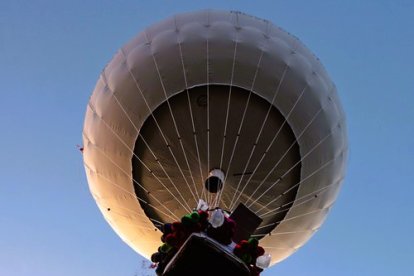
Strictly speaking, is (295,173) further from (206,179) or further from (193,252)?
(193,252)

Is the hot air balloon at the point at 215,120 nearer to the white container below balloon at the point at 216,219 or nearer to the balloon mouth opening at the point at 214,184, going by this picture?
the balloon mouth opening at the point at 214,184

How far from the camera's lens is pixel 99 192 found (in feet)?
35.4

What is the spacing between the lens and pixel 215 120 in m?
9.63

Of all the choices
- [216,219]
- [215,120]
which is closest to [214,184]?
[215,120]

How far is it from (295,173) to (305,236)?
6.30ft

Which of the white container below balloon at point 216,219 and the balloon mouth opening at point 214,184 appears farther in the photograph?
the balloon mouth opening at point 214,184

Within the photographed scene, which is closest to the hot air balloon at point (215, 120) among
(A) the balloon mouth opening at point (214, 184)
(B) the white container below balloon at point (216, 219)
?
(A) the balloon mouth opening at point (214, 184)

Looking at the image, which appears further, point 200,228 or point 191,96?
point 191,96

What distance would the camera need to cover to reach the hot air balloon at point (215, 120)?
9.62m

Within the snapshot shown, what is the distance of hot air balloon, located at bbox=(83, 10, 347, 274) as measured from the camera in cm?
962

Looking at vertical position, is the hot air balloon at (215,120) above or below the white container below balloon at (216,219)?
above

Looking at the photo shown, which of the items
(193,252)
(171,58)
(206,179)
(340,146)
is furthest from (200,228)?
(340,146)

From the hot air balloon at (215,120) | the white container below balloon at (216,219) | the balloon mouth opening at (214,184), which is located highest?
the hot air balloon at (215,120)

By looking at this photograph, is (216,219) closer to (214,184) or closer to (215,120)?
(214,184)
